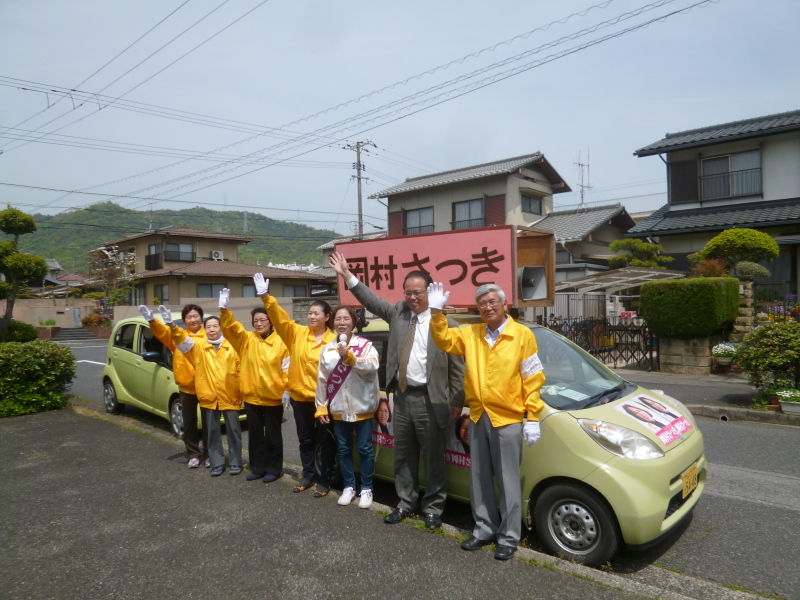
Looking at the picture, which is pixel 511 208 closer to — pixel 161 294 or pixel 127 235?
pixel 161 294

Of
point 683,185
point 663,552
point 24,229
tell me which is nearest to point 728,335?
point 683,185

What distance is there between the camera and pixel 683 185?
19.2m

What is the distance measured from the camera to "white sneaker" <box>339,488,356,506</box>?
4383 mm

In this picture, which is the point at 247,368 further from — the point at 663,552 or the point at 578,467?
the point at 663,552

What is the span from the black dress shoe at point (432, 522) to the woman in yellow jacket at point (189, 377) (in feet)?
8.60

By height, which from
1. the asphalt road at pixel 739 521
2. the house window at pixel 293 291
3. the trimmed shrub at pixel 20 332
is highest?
the house window at pixel 293 291

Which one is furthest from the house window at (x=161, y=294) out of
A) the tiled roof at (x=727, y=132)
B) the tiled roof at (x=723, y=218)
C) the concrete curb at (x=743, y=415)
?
the concrete curb at (x=743, y=415)

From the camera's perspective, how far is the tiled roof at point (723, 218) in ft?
53.7

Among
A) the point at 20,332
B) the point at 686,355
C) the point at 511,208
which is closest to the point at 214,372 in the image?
the point at 686,355

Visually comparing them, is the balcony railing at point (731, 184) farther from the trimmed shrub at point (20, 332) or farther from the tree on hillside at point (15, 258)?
the trimmed shrub at point (20, 332)

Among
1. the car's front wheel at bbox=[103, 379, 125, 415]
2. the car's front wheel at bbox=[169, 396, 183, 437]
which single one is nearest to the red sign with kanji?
the car's front wheel at bbox=[169, 396, 183, 437]

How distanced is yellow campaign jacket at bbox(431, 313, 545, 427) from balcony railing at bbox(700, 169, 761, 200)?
18.3 m

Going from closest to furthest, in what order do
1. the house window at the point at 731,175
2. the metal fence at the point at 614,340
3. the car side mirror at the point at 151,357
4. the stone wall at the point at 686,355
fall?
1. the car side mirror at the point at 151,357
2. the stone wall at the point at 686,355
3. the metal fence at the point at 614,340
4. the house window at the point at 731,175

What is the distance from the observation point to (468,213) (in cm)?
2709
